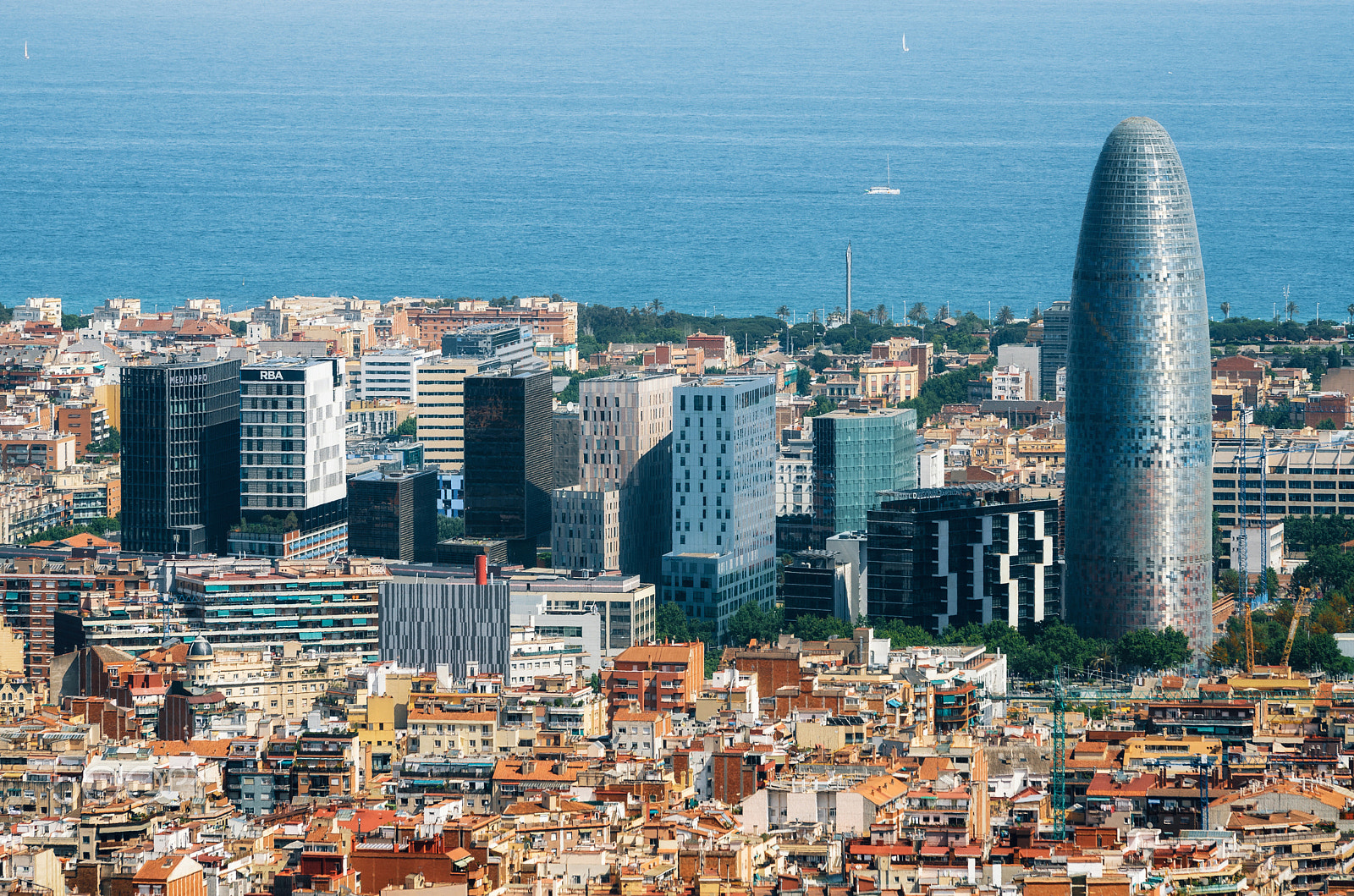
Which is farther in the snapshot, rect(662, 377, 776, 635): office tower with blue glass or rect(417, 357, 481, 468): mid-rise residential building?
rect(417, 357, 481, 468): mid-rise residential building

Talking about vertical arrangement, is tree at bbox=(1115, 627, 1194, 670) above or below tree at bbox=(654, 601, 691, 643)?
below

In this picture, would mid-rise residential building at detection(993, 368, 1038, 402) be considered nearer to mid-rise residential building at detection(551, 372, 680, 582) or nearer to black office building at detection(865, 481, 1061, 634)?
mid-rise residential building at detection(551, 372, 680, 582)

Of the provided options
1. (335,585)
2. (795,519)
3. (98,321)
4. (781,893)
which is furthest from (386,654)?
(98,321)

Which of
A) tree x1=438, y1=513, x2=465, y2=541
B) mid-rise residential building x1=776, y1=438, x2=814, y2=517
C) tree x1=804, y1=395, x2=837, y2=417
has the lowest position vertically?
tree x1=438, y1=513, x2=465, y2=541

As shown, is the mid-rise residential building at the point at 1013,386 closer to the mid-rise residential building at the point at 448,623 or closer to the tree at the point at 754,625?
the tree at the point at 754,625

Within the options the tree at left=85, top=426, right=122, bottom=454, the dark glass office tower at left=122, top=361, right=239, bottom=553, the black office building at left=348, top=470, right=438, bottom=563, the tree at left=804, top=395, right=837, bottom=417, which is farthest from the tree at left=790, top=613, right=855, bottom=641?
the tree at left=85, top=426, right=122, bottom=454

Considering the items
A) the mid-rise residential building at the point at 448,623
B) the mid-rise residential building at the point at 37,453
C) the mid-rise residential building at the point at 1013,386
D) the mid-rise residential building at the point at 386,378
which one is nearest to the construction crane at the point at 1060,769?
the mid-rise residential building at the point at 448,623

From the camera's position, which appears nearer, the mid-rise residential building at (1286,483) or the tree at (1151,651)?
the tree at (1151,651)

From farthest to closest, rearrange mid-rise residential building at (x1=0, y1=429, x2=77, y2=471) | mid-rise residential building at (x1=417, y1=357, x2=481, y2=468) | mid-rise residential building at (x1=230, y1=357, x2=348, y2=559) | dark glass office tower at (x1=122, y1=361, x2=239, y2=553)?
mid-rise residential building at (x1=0, y1=429, x2=77, y2=471) < mid-rise residential building at (x1=417, y1=357, x2=481, y2=468) < mid-rise residential building at (x1=230, y1=357, x2=348, y2=559) < dark glass office tower at (x1=122, y1=361, x2=239, y2=553)

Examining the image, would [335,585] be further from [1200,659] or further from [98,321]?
[98,321]
